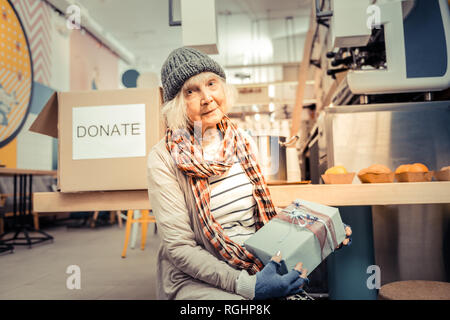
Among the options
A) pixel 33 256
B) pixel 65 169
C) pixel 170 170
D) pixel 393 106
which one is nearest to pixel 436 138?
pixel 393 106

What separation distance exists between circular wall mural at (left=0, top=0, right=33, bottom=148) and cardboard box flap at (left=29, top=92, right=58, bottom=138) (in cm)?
495

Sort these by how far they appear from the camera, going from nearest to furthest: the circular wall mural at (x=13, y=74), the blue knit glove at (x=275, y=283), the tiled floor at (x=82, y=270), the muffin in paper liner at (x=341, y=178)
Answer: the blue knit glove at (x=275, y=283)
the muffin in paper liner at (x=341, y=178)
the tiled floor at (x=82, y=270)
the circular wall mural at (x=13, y=74)

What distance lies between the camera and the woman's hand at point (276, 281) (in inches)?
29.8

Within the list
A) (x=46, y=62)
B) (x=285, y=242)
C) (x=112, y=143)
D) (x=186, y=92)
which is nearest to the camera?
(x=285, y=242)

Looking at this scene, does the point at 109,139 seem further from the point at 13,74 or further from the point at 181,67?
the point at 13,74

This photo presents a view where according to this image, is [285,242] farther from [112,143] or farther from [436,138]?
[436,138]

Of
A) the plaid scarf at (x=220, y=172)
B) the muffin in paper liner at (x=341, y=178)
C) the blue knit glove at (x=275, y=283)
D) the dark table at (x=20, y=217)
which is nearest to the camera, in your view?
the blue knit glove at (x=275, y=283)

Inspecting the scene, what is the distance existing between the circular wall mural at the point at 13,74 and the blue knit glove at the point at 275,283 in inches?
229

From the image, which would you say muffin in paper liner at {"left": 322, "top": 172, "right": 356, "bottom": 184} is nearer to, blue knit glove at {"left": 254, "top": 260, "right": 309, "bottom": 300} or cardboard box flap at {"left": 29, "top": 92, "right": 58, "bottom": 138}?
blue knit glove at {"left": 254, "top": 260, "right": 309, "bottom": 300}

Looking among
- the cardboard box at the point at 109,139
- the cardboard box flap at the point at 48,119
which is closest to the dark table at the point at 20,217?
the cardboard box flap at the point at 48,119

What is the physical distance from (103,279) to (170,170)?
2.02 metres

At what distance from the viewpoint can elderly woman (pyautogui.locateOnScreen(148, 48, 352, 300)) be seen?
2.79 ft

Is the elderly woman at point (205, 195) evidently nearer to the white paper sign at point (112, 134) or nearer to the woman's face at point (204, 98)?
the woman's face at point (204, 98)
